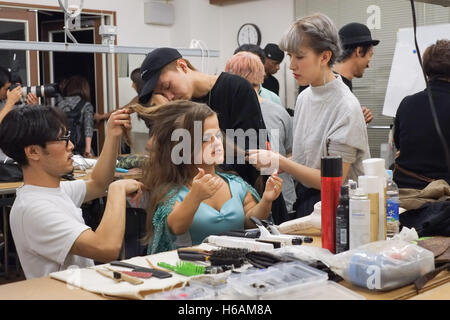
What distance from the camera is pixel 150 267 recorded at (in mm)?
1517

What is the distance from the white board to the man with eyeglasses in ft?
12.6

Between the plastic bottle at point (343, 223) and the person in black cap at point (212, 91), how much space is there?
0.83 meters

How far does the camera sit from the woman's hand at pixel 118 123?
2121mm

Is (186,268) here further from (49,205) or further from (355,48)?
(355,48)

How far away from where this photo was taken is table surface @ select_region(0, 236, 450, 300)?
1.32 m

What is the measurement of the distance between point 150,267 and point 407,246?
2.08ft

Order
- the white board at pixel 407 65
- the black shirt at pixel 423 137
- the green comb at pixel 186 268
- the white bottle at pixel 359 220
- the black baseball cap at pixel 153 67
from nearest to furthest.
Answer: the green comb at pixel 186 268 < the white bottle at pixel 359 220 < the black baseball cap at pixel 153 67 < the black shirt at pixel 423 137 < the white board at pixel 407 65

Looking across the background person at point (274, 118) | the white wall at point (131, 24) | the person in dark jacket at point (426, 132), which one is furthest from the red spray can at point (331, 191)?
the white wall at point (131, 24)

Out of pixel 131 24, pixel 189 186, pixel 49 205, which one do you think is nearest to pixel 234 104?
pixel 189 186

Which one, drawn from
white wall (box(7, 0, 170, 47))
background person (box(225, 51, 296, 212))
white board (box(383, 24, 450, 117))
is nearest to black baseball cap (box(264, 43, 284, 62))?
white board (box(383, 24, 450, 117))

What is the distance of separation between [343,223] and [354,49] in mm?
2033

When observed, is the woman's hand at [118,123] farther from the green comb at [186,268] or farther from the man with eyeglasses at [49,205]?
the green comb at [186,268]

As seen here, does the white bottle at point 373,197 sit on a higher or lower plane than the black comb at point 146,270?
higher

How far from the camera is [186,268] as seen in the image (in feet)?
4.78
